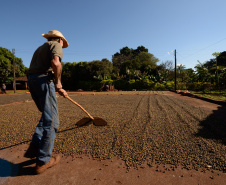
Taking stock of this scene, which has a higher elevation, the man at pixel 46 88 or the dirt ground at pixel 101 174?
the man at pixel 46 88

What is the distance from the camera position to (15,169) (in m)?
1.85

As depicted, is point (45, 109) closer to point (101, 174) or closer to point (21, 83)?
point (101, 174)

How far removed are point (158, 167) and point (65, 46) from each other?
7.89ft

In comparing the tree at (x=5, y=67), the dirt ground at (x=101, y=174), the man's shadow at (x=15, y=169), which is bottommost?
the man's shadow at (x=15, y=169)

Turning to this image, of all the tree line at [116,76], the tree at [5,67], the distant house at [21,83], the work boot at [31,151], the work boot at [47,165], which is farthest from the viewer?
the distant house at [21,83]

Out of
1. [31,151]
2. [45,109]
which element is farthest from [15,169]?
[45,109]

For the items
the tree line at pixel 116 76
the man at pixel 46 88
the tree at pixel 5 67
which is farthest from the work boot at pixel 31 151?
the tree at pixel 5 67

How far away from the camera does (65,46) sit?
2.49 m

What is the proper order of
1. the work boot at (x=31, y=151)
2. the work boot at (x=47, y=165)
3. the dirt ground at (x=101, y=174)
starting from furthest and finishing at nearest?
the work boot at (x=31, y=151) → the work boot at (x=47, y=165) → the dirt ground at (x=101, y=174)

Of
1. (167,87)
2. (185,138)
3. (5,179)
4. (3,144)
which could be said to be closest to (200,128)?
(185,138)

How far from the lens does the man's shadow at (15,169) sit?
1752 millimetres

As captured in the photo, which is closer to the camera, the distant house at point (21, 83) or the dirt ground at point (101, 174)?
the dirt ground at point (101, 174)

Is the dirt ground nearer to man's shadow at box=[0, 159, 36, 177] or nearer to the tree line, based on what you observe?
man's shadow at box=[0, 159, 36, 177]

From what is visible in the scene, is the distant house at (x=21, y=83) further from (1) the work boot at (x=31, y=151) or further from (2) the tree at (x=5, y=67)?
(1) the work boot at (x=31, y=151)
